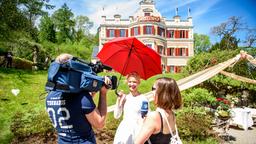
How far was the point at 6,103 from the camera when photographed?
11898 millimetres

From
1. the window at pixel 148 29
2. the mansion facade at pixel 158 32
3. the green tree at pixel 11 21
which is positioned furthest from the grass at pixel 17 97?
the mansion facade at pixel 158 32

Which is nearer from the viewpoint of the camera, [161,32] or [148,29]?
[148,29]

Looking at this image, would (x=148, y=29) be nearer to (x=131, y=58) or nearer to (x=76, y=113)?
(x=131, y=58)

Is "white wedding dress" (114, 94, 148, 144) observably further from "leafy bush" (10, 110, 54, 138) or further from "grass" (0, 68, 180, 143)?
"grass" (0, 68, 180, 143)

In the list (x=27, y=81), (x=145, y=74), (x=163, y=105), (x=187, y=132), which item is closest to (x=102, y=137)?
(x=187, y=132)

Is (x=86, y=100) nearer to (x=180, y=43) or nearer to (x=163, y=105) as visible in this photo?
(x=163, y=105)

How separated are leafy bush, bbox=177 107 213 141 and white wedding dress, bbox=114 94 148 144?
13.5ft

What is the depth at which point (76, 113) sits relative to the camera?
2.37 meters

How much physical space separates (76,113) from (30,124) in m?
5.40

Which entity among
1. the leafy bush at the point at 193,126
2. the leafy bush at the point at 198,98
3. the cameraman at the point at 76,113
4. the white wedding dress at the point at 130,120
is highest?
the cameraman at the point at 76,113

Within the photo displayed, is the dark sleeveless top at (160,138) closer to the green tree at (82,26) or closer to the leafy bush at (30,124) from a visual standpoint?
the leafy bush at (30,124)

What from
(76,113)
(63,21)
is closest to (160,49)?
(63,21)

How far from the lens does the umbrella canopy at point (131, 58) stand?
179 inches

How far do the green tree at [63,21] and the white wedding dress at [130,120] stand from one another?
1775 inches
